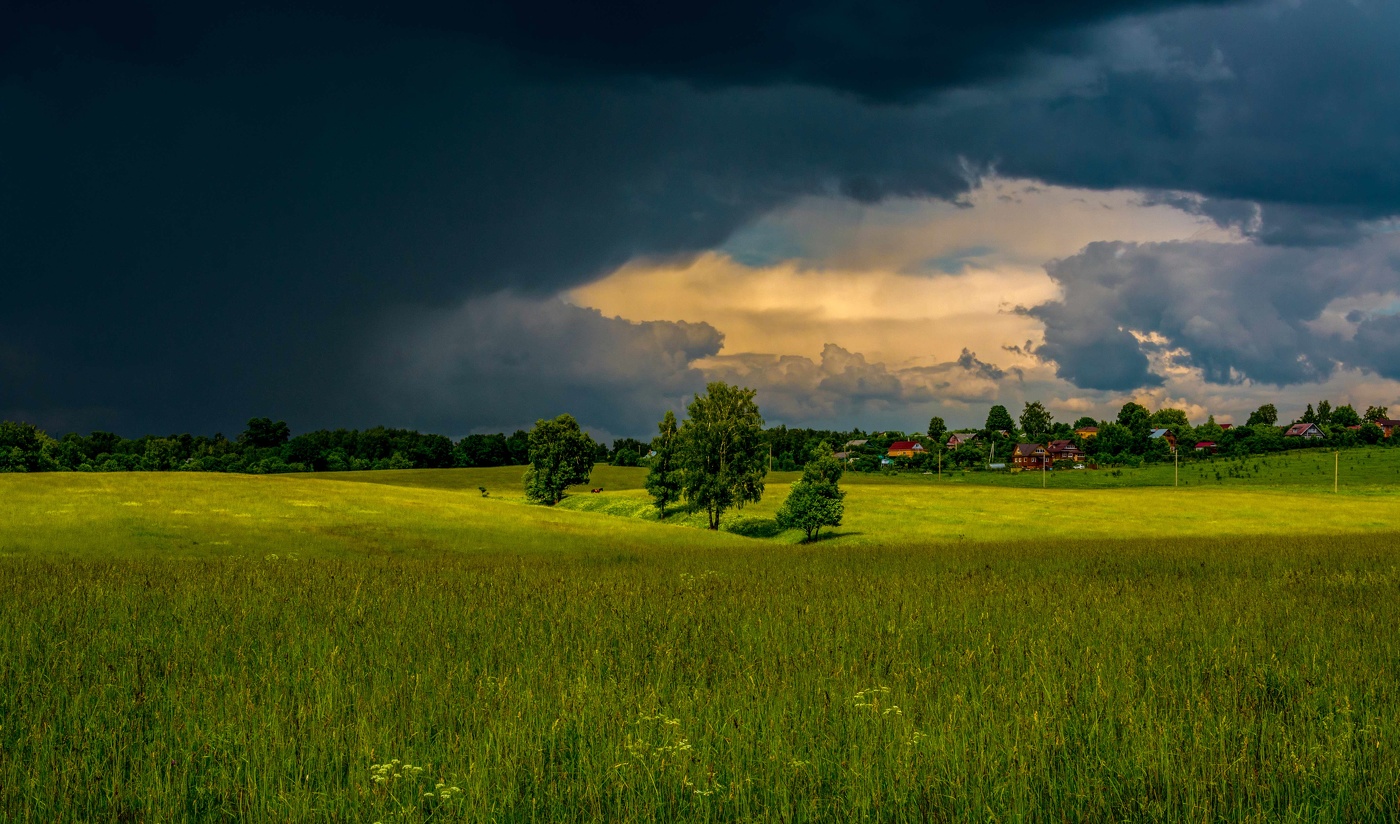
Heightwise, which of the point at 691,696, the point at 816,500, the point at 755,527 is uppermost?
the point at 691,696

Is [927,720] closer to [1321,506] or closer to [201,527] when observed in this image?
[201,527]

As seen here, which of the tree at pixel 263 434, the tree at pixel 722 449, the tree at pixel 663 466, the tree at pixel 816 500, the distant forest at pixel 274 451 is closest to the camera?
the tree at pixel 816 500

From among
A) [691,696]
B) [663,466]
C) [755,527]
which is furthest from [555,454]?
[691,696]

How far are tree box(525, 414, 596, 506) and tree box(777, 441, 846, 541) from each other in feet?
132

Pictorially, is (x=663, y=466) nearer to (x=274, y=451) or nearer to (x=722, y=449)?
(x=722, y=449)

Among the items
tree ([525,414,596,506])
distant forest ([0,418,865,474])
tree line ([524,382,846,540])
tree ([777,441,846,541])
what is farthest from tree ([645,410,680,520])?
distant forest ([0,418,865,474])

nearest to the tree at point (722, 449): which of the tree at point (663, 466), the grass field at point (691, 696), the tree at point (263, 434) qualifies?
the tree at point (663, 466)

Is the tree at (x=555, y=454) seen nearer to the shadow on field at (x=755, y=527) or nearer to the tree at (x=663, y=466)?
the tree at (x=663, y=466)

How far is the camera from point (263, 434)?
174 meters

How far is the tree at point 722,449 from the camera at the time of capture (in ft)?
217

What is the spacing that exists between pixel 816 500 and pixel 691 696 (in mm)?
52200

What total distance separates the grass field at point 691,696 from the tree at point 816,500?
38524mm

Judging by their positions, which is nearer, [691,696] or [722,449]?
[691,696]

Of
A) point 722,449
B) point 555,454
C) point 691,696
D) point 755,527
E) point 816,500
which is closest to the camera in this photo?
point 691,696
